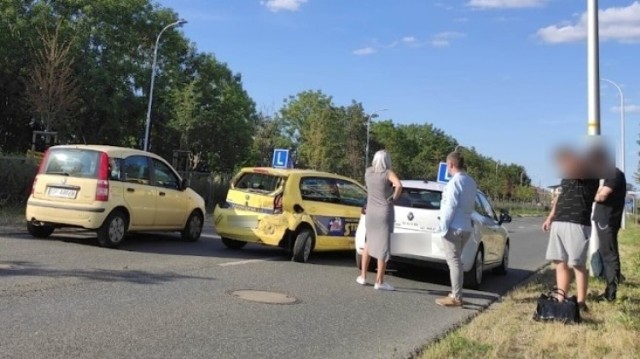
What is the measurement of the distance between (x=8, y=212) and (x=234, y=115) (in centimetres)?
3048

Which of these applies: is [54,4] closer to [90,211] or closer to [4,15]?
[4,15]

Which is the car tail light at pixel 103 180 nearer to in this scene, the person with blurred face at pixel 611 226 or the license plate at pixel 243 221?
the license plate at pixel 243 221

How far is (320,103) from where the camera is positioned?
189 feet

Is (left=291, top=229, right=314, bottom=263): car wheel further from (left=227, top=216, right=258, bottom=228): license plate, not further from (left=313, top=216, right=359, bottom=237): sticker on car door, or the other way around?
(left=227, top=216, right=258, bottom=228): license plate

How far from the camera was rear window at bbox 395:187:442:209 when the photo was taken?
9.97 metres

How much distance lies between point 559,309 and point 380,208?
2.67 metres

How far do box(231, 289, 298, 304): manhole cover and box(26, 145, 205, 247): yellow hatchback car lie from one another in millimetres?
3932

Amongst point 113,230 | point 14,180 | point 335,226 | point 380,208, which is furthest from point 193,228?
point 14,180

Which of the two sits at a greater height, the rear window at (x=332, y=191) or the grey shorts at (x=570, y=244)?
the rear window at (x=332, y=191)

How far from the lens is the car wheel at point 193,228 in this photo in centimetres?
1330

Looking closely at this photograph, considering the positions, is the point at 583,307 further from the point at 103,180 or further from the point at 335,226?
the point at 103,180

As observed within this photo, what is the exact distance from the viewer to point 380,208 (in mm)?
8812

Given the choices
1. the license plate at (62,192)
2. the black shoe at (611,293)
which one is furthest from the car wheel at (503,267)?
the license plate at (62,192)

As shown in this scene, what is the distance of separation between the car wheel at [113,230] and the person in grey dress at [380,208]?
182 inches
